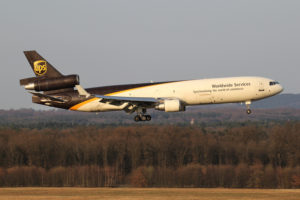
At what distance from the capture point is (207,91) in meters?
56.6

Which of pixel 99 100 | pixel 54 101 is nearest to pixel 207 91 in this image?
pixel 99 100

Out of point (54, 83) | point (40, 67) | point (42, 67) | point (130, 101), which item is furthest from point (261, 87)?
point (40, 67)

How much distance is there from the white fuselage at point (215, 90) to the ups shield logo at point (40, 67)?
12.2 m

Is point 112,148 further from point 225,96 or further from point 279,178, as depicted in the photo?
point 225,96

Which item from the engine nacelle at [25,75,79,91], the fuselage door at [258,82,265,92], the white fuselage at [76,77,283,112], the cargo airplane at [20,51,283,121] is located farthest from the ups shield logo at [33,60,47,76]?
the fuselage door at [258,82,265,92]

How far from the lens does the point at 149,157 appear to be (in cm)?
10538

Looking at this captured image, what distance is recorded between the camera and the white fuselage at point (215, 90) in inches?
2233

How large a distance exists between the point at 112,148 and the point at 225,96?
55020mm

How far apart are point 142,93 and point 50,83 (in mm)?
10598

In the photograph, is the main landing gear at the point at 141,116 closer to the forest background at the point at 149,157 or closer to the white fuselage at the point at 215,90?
the white fuselage at the point at 215,90

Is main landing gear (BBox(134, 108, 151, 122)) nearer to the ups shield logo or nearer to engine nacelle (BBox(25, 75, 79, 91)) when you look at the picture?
engine nacelle (BBox(25, 75, 79, 91))

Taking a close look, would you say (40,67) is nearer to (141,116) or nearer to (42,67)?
(42,67)

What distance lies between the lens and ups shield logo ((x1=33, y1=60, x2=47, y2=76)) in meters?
61.8

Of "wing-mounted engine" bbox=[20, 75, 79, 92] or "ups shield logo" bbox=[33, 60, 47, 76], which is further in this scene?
"ups shield logo" bbox=[33, 60, 47, 76]
